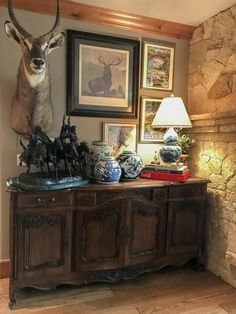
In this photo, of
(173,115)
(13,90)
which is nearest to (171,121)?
(173,115)

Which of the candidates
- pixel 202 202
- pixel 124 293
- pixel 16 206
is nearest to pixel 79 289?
pixel 124 293

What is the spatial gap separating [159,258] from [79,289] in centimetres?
82

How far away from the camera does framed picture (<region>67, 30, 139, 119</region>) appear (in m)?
2.89

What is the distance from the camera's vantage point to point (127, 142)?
316cm

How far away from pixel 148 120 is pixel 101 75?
73 centimetres

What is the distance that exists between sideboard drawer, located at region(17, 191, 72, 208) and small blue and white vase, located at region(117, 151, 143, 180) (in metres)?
0.62

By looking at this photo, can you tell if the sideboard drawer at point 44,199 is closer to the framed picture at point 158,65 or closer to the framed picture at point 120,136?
the framed picture at point 120,136

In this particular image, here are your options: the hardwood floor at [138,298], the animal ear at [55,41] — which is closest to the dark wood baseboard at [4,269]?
the hardwood floor at [138,298]

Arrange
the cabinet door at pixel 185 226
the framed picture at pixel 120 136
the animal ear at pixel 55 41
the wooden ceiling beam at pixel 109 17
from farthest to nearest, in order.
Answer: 1. the framed picture at pixel 120 136
2. the cabinet door at pixel 185 226
3. the wooden ceiling beam at pixel 109 17
4. the animal ear at pixel 55 41

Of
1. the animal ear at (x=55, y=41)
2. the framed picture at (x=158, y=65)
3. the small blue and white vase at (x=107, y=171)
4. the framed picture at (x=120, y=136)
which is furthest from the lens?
the framed picture at (x=158, y=65)

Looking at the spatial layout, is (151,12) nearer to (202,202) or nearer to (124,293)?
(202,202)

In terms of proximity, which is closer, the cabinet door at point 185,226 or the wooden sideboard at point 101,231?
the wooden sideboard at point 101,231

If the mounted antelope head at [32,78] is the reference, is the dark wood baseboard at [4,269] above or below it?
below

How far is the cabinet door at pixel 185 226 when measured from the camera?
9.27 ft
